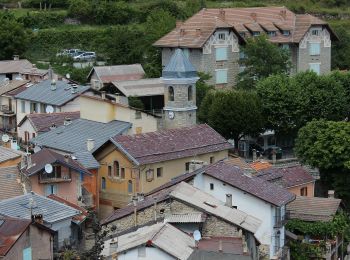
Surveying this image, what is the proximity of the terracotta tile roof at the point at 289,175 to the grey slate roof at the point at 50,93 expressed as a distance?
16499 mm

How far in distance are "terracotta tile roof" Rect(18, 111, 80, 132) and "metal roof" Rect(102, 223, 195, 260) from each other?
20.7 meters

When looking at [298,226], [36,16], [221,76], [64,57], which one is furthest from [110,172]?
[36,16]

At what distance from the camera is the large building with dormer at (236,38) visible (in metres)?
78.6

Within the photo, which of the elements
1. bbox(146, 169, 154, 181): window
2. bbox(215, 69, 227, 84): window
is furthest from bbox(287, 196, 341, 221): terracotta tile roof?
bbox(215, 69, 227, 84): window

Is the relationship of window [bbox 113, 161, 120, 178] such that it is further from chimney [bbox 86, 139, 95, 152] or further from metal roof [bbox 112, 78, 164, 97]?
metal roof [bbox 112, 78, 164, 97]

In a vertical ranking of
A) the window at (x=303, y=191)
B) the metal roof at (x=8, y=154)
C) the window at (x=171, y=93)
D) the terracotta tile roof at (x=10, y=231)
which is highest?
the window at (x=171, y=93)

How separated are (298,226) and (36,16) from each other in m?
57.3

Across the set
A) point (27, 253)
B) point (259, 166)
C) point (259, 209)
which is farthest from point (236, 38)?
point (27, 253)

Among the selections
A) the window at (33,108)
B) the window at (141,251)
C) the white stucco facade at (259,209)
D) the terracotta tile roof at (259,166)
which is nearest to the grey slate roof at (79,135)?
the terracotta tile roof at (259,166)

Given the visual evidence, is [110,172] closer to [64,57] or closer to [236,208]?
[236,208]

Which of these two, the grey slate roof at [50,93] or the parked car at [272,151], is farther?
the parked car at [272,151]

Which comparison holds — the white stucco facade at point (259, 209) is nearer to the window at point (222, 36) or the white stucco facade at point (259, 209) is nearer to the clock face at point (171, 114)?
the clock face at point (171, 114)

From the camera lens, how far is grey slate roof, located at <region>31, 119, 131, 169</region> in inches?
2031

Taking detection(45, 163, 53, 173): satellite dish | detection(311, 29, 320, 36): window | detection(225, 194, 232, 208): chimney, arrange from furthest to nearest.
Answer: detection(311, 29, 320, 36): window
detection(45, 163, 53, 173): satellite dish
detection(225, 194, 232, 208): chimney
